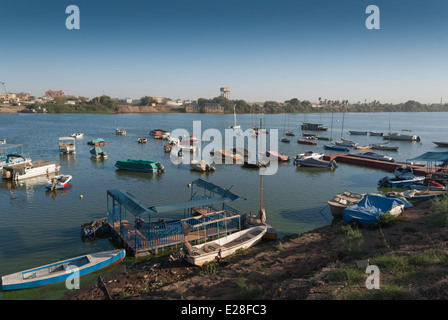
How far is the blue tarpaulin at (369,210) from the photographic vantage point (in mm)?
18609

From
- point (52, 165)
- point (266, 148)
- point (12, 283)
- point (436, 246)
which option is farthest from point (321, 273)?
point (266, 148)

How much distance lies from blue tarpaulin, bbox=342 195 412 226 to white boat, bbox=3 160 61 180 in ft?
101

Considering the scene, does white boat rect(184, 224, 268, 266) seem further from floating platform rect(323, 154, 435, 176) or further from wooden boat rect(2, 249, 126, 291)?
floating platform rect(323, 154, 435, 176)

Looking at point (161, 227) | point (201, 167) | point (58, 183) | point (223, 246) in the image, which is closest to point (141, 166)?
point (201, 167)

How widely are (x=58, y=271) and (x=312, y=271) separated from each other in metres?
11.0

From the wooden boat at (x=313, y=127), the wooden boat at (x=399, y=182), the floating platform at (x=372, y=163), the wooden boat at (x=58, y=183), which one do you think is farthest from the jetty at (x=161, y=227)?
the wooden boat at (x=313, y=127)

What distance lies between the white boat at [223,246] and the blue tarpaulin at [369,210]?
5.48 metres

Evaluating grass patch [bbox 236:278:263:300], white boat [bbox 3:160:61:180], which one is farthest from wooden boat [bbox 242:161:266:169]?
grass patch [bbox 236:278:263:300]

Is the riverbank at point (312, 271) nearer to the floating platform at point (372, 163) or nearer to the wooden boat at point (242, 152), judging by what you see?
the floating platform at point (372, 163)

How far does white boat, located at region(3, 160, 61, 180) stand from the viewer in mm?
31875
